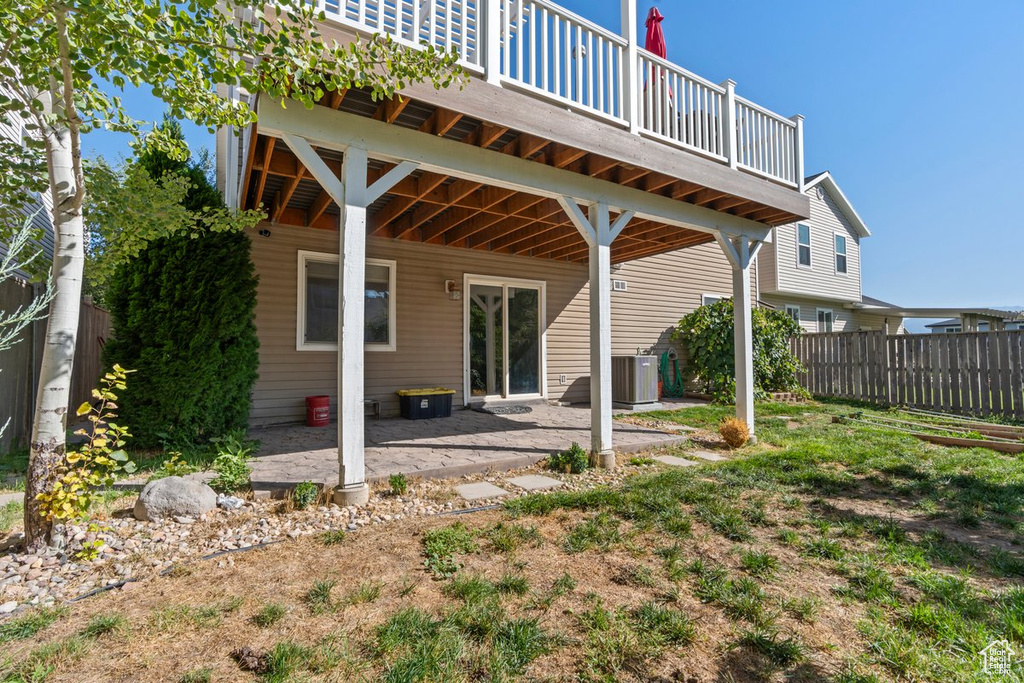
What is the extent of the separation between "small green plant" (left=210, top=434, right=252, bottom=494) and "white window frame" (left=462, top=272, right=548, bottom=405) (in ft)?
11.1

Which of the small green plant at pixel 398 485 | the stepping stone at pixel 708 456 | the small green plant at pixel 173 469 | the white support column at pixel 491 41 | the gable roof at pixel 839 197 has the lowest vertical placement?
the stepping stone at pixel 708 456

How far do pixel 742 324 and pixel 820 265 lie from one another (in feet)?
36.6

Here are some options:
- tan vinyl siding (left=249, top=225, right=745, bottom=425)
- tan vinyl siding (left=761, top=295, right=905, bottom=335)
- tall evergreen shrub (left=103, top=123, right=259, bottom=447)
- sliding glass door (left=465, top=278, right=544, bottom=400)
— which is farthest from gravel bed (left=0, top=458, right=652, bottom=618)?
tan vinyl siding (left=761, top=295, right=905, bottom=335)

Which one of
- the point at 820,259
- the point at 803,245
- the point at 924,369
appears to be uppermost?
the point at 803,245

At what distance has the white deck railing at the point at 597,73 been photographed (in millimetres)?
3615

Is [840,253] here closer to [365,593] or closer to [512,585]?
[512,585]

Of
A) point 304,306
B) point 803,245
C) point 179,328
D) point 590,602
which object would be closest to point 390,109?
point 179,328

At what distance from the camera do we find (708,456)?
4.79 metres

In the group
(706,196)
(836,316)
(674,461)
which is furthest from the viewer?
(836,316)

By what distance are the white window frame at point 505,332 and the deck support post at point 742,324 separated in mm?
3205

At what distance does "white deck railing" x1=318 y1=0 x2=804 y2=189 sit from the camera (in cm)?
362

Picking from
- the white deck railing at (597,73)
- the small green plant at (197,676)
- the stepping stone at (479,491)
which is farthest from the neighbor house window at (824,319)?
the small green plant at (197,676)

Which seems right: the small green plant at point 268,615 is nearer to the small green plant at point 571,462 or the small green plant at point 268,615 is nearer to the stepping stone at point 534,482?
the stepping stone at point 534,482

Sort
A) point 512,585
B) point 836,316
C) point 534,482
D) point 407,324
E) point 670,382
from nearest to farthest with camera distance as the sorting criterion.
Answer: point 512,585
point 534,482
point 407,324
point 670,382
point 836,316
